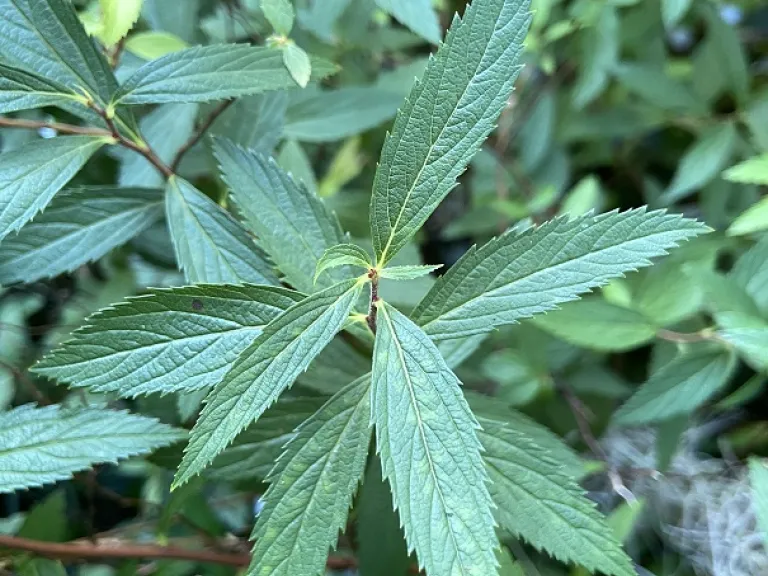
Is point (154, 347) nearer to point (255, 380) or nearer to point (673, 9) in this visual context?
point (255, 380)

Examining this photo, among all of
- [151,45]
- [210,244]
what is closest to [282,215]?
[210,244]

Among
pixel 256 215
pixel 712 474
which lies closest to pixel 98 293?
pixel 256 215

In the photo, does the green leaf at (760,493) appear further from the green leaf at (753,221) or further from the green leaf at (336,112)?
the green leaf at (336,112)

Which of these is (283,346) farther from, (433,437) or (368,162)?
(368,162)

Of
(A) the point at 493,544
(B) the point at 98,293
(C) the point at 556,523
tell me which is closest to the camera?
(A) the point at 493,544

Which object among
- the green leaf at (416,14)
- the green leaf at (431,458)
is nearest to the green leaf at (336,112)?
the green leaf at (416,14)

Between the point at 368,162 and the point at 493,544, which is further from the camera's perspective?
the point at 368,162
